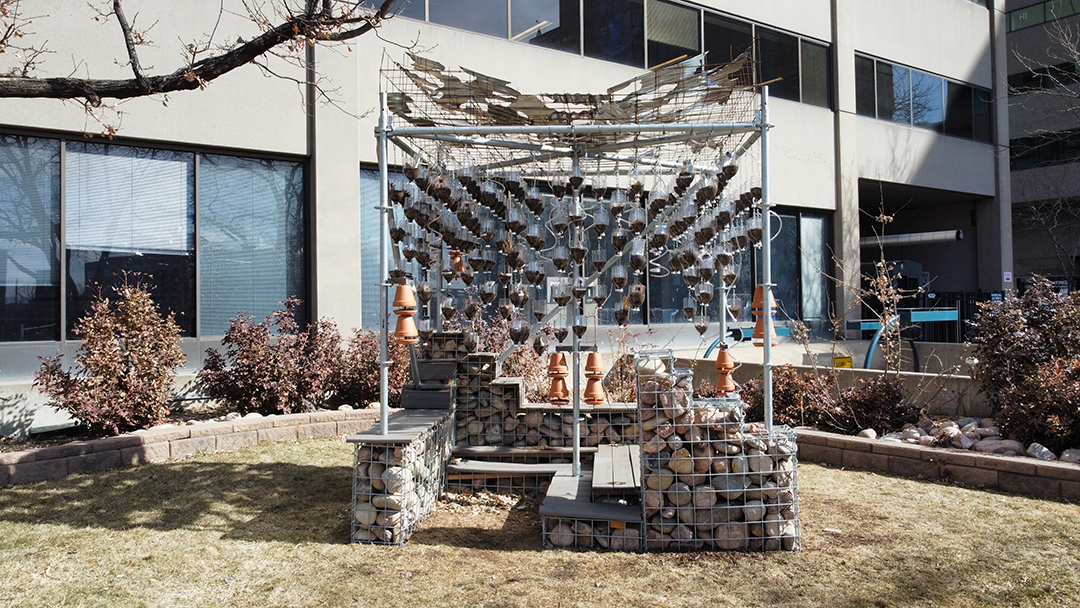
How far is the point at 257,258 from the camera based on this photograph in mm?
8805

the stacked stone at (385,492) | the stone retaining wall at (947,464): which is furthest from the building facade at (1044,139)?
the stacked stone at (385,492)

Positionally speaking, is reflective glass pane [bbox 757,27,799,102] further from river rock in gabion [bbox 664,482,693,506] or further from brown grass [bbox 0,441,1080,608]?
river rock in gabion [bbox 664,482,693,506]

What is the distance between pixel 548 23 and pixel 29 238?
7328 mm

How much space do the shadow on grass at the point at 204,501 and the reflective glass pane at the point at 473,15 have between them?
21.8ft

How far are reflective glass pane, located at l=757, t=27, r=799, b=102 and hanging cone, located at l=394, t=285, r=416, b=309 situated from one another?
10.1 m

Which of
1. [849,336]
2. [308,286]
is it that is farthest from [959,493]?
[849,336]

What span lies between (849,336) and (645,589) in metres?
11.5

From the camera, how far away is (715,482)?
420cm

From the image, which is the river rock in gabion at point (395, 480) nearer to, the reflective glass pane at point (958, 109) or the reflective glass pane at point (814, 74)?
the reflective glass pane at point (814, 74)

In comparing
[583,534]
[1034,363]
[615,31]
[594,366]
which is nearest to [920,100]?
[615,31]

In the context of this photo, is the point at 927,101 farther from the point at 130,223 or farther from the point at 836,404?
the point at 130,223

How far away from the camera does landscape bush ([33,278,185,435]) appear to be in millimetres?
6246

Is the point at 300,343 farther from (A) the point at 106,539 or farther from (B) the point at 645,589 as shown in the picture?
(B) the point at 645,589

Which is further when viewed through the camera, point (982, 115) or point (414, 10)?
point (982, 115)
